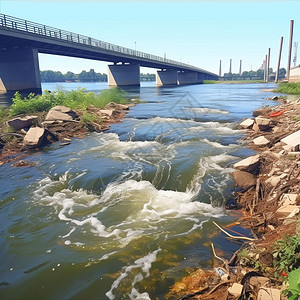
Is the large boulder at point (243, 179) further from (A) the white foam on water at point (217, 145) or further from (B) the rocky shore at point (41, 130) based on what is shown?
(B) the rocky shore at point (41, 130)

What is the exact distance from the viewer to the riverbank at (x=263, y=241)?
4301 mm

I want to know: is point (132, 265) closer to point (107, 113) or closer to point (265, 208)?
point (265, 208)

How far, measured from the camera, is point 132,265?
215 inches

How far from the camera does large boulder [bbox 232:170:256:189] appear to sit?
28.3ft

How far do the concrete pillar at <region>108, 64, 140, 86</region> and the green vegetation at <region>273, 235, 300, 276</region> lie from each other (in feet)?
324

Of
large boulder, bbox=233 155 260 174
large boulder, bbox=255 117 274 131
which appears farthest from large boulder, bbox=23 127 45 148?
large boulder, bbox=255 117 274 131

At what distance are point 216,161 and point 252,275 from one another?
7.19 meters

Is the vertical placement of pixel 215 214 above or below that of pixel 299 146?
below

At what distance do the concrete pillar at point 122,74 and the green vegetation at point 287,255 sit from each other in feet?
324

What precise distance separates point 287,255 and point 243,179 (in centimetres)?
452

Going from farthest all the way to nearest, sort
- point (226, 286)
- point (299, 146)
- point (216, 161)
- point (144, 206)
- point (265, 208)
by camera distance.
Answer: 1. point (216, 161)
2. point (299, 146)
3. point (144, 206)
4. point (265, 208)
5. point (226, 286)

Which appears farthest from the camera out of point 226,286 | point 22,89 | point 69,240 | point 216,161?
point 22,89

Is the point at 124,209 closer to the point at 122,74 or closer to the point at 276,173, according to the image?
the point at 276,173

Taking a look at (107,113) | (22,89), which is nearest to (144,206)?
(107,113)
